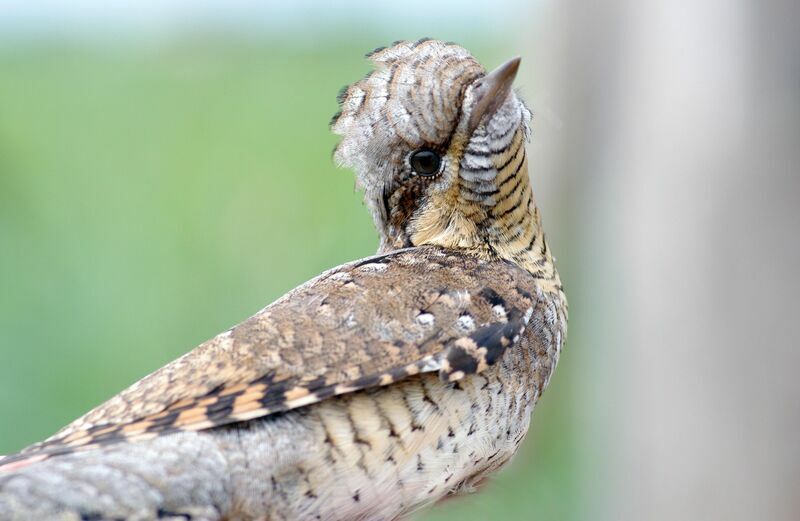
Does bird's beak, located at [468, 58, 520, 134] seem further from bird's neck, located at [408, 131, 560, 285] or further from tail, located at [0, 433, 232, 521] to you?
tail, located at [0, 433, 232, 521]

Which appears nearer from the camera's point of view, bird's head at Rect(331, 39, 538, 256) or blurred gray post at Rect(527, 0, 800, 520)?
bird's head at Rect(331, 39, 538, 256)

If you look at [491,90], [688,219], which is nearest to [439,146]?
[491,90]

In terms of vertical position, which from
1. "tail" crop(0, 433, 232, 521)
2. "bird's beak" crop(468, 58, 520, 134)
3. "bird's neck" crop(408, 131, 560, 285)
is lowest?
"tail" crop(0, 433, 232, 521)

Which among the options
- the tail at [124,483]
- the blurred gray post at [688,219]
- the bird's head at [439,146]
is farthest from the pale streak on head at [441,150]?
the tail at [124,483]

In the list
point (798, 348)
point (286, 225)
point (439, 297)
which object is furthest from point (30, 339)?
point (798, 348)

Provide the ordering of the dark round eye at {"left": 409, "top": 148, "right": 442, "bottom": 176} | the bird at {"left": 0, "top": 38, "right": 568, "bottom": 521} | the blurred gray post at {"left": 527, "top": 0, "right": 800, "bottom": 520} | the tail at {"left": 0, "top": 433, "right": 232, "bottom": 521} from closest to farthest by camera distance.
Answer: the tail at {"left": 0, "top": 433, "right": 232, "bottom": 521} < the bird at {"left": 0, "top": 38, "right": 568, "bottom": 521} < the dark round eye at {"left": 409, "top": 148, "right": 442, "bottom": 176} < the blurred gray post at {"left": 527, "top": 0, "right": 800, "bottom": 520}

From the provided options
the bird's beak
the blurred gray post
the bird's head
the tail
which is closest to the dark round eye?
the bird's head

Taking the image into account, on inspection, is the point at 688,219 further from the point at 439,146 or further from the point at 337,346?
the point at 337,346
